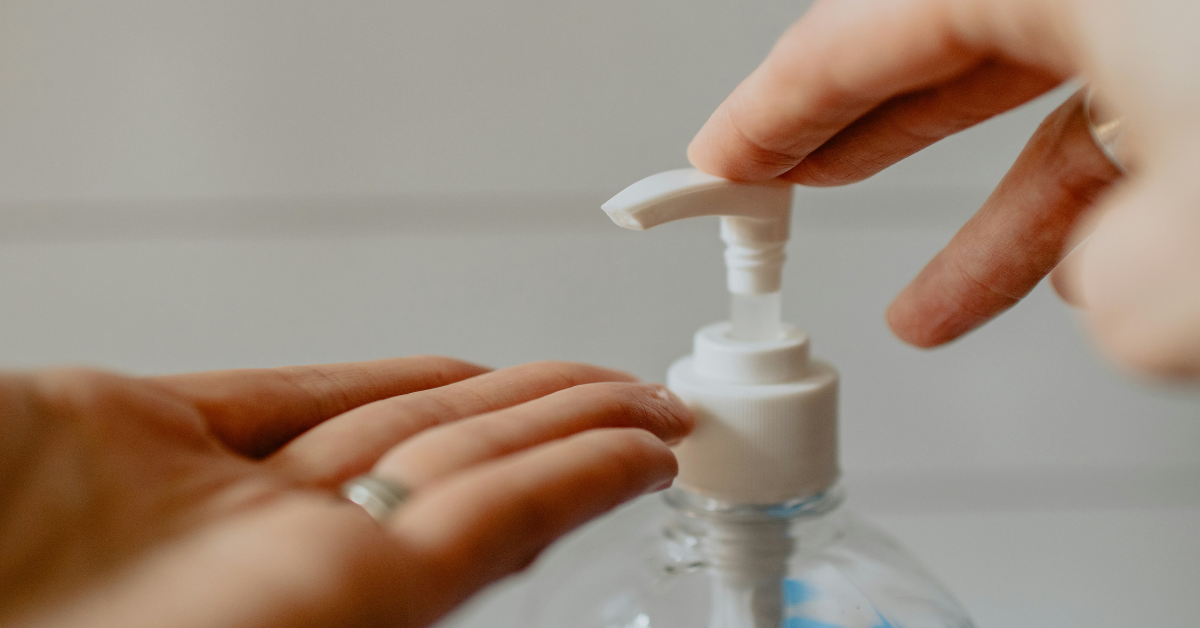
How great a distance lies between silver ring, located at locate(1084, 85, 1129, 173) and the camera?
0.77 ft

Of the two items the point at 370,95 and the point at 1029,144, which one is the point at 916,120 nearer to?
the point at 1029,144

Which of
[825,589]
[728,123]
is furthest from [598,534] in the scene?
[728,123]

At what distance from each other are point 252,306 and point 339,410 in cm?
25

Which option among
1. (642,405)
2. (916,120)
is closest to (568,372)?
(642,405)

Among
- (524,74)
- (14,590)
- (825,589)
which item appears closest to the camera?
(14,590)

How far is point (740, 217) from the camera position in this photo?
0.25 meters

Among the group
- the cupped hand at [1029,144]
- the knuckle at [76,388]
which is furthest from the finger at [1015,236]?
the knuckle at [76,388]

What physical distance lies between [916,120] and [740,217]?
2.3 inches

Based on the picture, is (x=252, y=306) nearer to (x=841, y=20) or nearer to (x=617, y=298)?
(x=617, y=298)

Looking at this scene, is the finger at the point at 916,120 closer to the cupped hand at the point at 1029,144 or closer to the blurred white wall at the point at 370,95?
the cupped hand at the point at 1029,144

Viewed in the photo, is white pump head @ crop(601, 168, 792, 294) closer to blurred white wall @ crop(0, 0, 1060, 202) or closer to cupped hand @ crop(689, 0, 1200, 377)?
cupped hand @ crop(689, 0, 1200, 377)

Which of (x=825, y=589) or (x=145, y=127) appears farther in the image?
(x=145, y=127)

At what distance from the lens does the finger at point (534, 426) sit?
0.63 feet

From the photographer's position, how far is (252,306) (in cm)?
47
